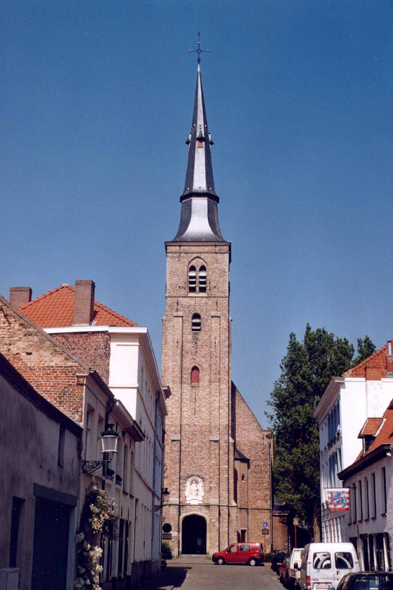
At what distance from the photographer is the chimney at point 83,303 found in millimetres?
23422

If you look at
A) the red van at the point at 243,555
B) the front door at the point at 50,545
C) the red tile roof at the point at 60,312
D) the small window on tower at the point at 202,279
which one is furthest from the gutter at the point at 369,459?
the small window on tower at the point at 202,279

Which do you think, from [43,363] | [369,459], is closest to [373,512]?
[369,459]

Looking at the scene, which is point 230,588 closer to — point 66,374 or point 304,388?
point 66,374

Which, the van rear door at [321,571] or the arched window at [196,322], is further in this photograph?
the arched window at [196,322]

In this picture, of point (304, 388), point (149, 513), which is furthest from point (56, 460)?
point (304, 388)

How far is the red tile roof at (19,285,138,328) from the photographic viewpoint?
2367 centimetres

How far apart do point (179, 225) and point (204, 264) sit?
4855mm

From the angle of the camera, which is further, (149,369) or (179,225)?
(179,225)

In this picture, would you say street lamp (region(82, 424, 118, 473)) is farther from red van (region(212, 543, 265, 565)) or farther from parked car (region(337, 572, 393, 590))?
red van (region(212, 543, 265, 565))

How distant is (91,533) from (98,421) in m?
2.59

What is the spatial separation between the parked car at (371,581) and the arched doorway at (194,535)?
4231cm

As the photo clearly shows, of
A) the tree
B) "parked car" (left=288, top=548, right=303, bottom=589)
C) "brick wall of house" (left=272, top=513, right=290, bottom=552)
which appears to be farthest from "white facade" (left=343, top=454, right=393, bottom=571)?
"brick wall of house" (left=272, top=513, right=290, bottom=552)

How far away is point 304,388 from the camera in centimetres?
4806

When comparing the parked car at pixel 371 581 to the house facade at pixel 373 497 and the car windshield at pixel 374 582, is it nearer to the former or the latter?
the car windshield at pixel 374 582
